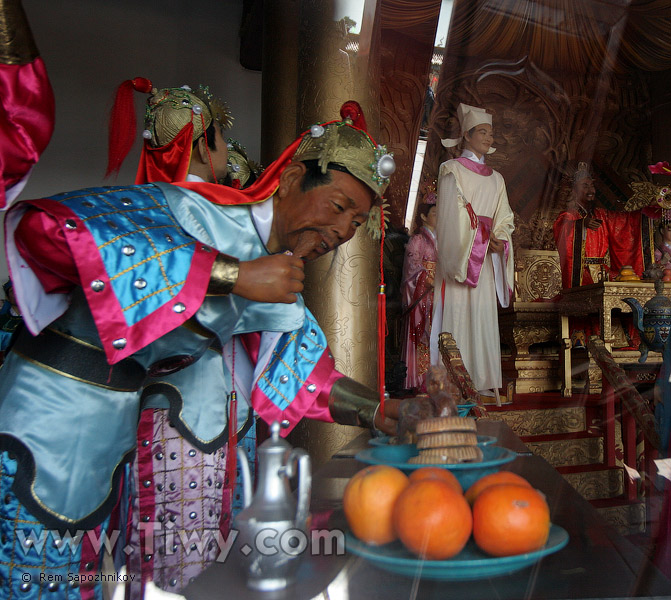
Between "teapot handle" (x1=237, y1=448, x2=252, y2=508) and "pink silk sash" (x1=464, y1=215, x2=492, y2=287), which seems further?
"pink silk sash" (x1=464, y1=215, x2=492, y2=287)

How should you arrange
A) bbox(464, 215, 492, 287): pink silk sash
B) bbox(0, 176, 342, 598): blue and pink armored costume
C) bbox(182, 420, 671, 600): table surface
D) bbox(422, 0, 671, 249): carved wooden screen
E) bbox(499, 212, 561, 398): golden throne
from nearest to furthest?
bbox(182, 420, 671, 600): table surface < bbox(0, 176, 342, 598): blue and pink armored costume < bbox(422, 0, 671, 249): carved wooden screen < bbox(464, 215, 492, 287): pink silk sash < bbox(499, 212, 561, 398): golden throne

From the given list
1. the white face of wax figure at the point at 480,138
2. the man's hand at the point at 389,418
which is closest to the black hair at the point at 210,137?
the man's hand at the point at 389,418

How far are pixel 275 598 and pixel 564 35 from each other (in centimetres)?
135

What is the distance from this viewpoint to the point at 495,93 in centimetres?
175

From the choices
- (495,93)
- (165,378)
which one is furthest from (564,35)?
(165,378)

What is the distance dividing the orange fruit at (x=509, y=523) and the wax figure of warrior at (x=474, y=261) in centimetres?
217

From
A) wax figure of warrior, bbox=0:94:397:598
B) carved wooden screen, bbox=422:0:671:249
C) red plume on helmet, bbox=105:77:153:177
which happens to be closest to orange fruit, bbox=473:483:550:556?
wax figure of warrior, bbox=0:94:397:598

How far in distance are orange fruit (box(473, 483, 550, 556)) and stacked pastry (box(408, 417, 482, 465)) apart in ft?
0.33

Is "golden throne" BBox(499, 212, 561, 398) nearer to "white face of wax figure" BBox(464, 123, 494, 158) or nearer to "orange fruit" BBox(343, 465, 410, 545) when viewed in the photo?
"white face of wax figure" BBox(464, 123, 494, 158)

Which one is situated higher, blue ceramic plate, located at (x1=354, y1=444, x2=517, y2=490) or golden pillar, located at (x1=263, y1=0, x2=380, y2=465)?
golden pillar, located at (x1=263, y1=0, x2=380, y2=465)

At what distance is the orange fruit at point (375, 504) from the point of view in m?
0.45

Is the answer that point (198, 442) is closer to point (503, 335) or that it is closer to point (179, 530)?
point (179, 530)

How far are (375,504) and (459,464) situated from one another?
12 centimetres

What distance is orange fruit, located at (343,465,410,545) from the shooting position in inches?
17.5
